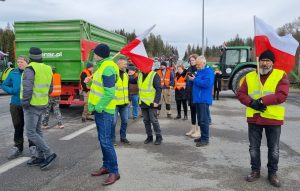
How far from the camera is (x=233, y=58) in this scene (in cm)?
1892

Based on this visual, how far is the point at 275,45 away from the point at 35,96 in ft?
11.9

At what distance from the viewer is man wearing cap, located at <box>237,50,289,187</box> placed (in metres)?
4.83

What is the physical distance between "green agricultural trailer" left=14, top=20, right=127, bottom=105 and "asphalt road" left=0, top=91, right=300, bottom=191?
8.32ft

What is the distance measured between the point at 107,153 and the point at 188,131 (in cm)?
414

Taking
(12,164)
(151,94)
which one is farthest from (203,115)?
(12,164)

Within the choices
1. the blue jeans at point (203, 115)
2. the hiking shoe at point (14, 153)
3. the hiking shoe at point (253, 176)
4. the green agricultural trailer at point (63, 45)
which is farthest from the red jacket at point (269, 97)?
the green agricultural trailer at point (63, 45)

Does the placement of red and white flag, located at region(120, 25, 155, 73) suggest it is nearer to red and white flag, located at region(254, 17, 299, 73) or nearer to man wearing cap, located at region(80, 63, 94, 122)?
red and white flag, located at region(254, 17, 299, 73)

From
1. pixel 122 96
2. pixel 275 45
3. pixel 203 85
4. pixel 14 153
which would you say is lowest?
pixel 14 153

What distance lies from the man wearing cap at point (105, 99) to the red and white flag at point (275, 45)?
2.11m

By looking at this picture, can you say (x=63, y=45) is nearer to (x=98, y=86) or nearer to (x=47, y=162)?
(x=47, y=162)

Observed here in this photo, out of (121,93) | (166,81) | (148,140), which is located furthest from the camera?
(166,81)

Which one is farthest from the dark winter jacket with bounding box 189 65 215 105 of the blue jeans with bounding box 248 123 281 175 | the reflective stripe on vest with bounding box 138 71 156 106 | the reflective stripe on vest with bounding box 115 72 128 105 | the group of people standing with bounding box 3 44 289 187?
the blue jeans with bounding box 248 123 281 175

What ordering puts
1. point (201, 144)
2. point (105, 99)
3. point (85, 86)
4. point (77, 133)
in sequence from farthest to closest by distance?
point (85, 86) < point (77, 133) < point (201, 144) < point (105, 99)

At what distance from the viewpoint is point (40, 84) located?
5.55 m
